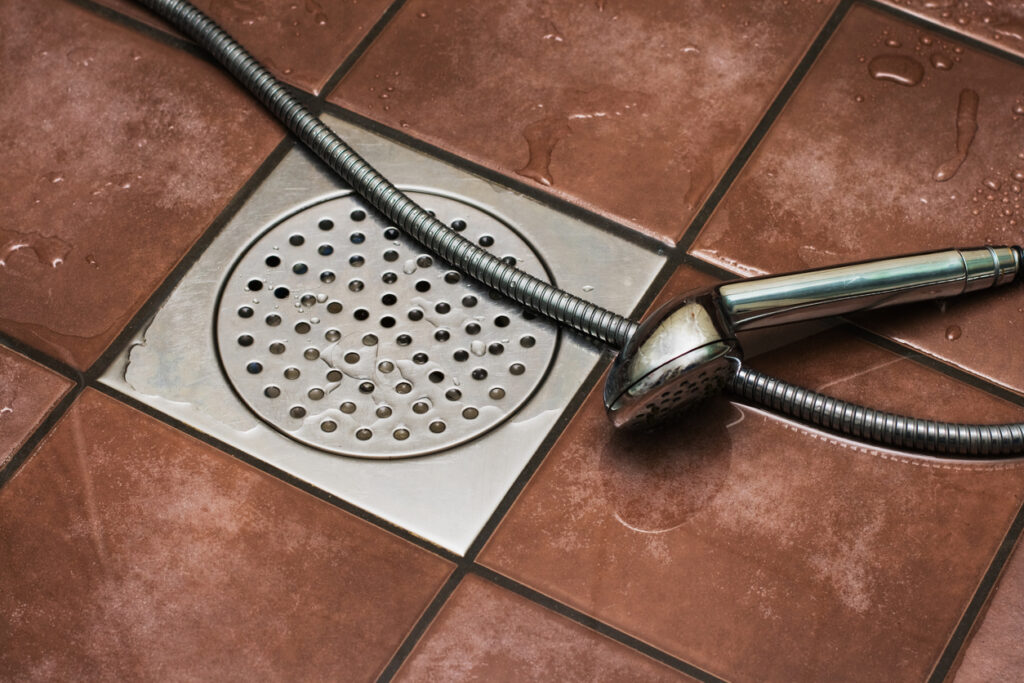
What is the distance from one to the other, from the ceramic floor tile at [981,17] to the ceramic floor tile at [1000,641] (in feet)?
1.50

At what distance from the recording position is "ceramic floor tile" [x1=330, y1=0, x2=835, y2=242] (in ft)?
2.70

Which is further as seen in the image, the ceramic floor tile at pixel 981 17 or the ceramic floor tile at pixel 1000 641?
the ceramic floor tile at pixel 981 17

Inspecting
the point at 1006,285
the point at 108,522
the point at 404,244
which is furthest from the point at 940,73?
the point at 108,522

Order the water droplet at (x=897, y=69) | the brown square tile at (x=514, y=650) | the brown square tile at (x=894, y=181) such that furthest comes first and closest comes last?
the water droplet at (x=897, y=69) → the brown square tile at (x=894, y=181) → the brown square tile at (x=514, y=650)

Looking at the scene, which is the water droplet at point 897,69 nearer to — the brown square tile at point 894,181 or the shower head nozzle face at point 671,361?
the brown square tile at point 894,181

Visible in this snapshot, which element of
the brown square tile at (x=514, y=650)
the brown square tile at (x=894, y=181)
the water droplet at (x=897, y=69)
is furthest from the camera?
the water droplet at (x=897, y=69)

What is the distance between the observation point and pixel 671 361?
65 cm

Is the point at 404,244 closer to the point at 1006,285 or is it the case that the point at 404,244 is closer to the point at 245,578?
the point at 245,578

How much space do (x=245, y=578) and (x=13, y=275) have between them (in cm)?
30

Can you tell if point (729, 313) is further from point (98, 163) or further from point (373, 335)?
point (98, 163)

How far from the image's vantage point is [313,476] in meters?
0.70

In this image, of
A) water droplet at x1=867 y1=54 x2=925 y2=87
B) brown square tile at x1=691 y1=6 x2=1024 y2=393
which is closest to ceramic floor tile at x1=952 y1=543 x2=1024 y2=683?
brown square tile at x1=691 y1=6 x2=1024 y2=393

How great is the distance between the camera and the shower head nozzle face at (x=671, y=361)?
25.5 inches

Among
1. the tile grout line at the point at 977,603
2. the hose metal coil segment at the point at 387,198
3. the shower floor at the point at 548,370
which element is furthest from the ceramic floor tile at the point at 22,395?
the tile grout line at the point at 977,603
